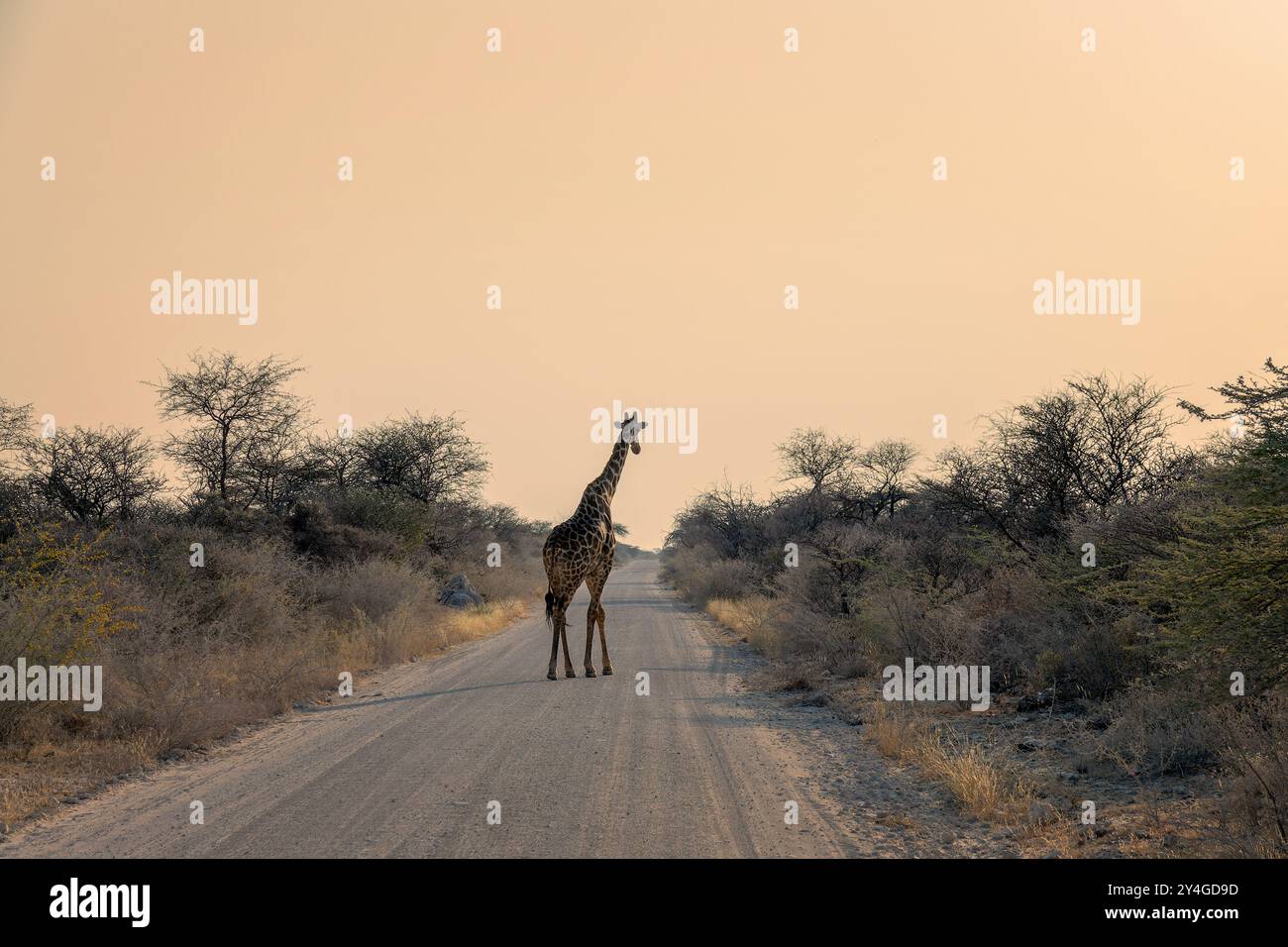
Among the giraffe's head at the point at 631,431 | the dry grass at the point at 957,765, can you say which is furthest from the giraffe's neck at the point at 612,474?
the dry grass at the point at 957,765

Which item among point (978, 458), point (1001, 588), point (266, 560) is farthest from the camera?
point (266, 560)

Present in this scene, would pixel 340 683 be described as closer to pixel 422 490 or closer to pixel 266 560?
pixel 266 560

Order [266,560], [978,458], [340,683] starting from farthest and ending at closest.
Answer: [266,560] → [978,458] → [340,683]

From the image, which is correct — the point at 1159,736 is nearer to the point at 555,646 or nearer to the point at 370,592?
the point at 555,646

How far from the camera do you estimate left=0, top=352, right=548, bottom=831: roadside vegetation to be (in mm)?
10297

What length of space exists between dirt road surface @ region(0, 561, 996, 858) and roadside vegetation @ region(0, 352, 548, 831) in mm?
757

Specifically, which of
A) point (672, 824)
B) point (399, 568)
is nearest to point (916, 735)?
point (672, 824)

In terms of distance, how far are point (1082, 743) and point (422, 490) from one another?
32165mm

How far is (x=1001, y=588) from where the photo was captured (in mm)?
14062

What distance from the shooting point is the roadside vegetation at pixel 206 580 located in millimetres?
10297

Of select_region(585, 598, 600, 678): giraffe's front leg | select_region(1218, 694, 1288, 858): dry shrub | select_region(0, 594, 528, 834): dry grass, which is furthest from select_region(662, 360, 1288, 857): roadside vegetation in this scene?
select_region(0, 594, 528, 834): dry grass

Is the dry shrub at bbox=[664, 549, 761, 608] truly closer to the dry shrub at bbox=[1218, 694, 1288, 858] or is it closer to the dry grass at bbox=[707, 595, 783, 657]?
the dry grass at bbox=[707, 595, 783, 657]

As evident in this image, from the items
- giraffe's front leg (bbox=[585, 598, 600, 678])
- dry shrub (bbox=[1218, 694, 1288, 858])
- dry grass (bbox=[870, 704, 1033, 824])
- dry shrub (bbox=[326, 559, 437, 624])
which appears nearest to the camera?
dry shrub (bbox=[1218, 694, 1288, 858])

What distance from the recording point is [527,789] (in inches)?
320
